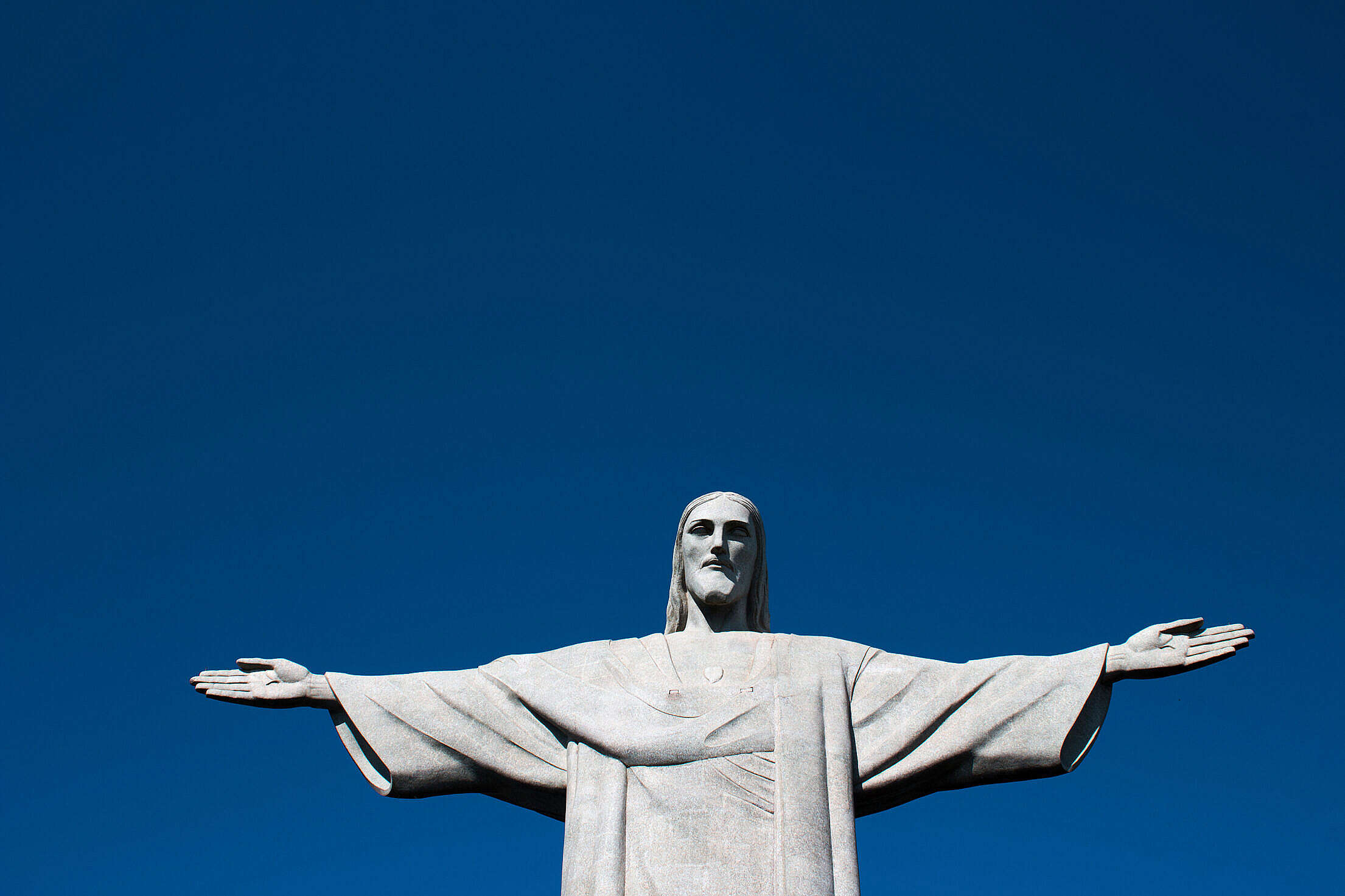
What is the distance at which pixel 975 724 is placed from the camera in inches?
620

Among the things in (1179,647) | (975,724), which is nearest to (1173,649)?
(1179,647)

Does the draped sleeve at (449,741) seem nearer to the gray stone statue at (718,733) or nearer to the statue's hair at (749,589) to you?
the gray stone statue at (718,733)

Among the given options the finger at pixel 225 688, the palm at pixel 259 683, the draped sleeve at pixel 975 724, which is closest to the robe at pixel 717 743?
the draped sleeve at pixel 975 724

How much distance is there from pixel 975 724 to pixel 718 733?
7.96 feet

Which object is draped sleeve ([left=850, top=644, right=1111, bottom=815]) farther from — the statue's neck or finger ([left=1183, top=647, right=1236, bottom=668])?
the statue's neck

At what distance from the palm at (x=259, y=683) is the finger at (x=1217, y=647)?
27.0 ft

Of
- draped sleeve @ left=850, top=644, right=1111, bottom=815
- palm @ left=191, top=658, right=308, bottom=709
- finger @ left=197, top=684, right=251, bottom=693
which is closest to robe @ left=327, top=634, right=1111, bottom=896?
draped sleeve @ left=850, top=644, right=1111, bottom=815

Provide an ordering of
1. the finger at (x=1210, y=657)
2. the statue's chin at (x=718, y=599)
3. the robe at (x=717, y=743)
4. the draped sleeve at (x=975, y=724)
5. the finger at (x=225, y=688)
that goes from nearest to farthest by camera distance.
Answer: the robe at (x=717, y=743)
the finger at (x=1210, y=657)
the draped sleeve at (x=975, y=724)
the finger at (x=225, y=688)
the statue's chin at (x=718, y=599)

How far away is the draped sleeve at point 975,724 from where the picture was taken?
51.4 ft

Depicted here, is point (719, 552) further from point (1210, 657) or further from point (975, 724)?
point (1210, 657)

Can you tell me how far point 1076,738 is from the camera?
15.9 m

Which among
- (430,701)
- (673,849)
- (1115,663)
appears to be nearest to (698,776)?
(673,849)

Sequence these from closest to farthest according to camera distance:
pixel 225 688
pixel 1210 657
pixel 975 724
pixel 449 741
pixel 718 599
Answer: pixel 1210 657 → pixel 975 724 → pixel 449 741 → pixel 225 688 → pixel 718 599

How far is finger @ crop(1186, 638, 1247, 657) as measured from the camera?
15.4 meters
